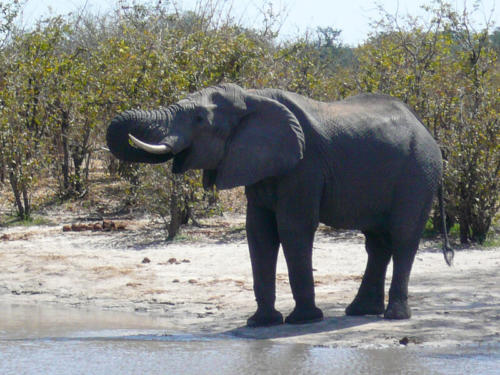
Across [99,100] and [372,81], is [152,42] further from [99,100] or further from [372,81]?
[372,81]

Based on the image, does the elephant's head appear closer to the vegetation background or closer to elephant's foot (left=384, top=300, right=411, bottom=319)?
elephant's foot (left=384, top=300, right=411, bottom=319)

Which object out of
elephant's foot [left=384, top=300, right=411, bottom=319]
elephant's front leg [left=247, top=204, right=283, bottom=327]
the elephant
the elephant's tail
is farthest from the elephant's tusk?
the elephant's tail

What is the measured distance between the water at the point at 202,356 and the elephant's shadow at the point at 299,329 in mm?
147

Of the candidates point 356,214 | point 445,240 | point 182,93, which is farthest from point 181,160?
point 182,93

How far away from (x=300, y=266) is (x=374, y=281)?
948 mm

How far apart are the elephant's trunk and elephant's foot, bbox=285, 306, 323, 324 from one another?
67.4 inches

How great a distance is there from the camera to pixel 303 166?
24.1 ft

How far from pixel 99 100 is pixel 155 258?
4205 mm

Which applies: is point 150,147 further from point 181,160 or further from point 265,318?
point 265,318

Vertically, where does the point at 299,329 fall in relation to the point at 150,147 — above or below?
below

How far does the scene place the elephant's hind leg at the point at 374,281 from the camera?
8.07m

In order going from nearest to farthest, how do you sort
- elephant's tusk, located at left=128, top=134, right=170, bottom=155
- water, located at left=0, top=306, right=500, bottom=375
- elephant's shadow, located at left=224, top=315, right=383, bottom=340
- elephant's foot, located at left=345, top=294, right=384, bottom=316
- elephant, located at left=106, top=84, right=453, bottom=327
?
1. water, located at left=0, top=306, right=500, bottom=375
2. elephant's tusk, located at left=128, top=134, right=170, bottom=155
3. elephant, located at left=106, top=84, right=453, bottom=327
4. elephant's shadow, located at left=224, top=315, right=383, bottom=340
5. elephant's foot, located at left=345, top=294, right=384, bottom=316

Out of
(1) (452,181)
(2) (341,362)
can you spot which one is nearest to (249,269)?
(1) (452,181)

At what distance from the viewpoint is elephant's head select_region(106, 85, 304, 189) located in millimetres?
6835
